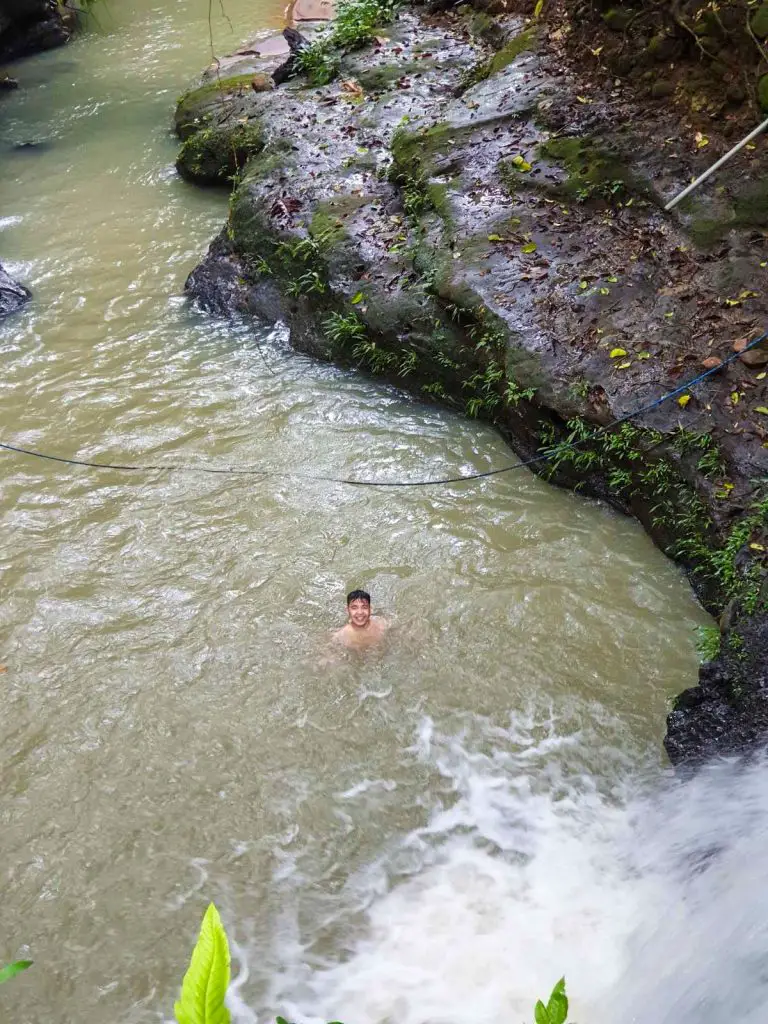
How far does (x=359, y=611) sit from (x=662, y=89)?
555 centimetres

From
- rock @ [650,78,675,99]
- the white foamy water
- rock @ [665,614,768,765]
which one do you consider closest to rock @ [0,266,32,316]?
rock @ [650,78,675,99]

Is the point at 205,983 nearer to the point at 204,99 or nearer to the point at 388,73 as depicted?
the point at 388,73

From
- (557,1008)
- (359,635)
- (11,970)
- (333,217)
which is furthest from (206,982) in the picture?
(333,217)

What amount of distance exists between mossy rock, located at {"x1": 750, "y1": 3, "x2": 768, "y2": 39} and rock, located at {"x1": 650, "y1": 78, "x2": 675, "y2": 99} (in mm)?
880

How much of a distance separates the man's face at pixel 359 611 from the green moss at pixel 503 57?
21.3 ft

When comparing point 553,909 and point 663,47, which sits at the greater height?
point 663,47

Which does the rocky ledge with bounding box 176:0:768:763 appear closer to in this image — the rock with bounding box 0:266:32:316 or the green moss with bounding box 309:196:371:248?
the green moss with bounding box 309:196:371:248

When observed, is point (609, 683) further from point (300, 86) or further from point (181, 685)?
point (300, 86)

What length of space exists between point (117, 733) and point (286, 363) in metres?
4.11

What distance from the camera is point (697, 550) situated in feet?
17.3

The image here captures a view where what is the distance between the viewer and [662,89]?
7.20 m

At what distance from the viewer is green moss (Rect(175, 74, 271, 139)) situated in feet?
36.5

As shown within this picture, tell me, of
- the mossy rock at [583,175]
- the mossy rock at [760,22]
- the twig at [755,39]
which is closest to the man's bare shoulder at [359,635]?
the mossy rock at [583,175]

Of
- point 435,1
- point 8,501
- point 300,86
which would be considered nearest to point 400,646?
point 8,501
